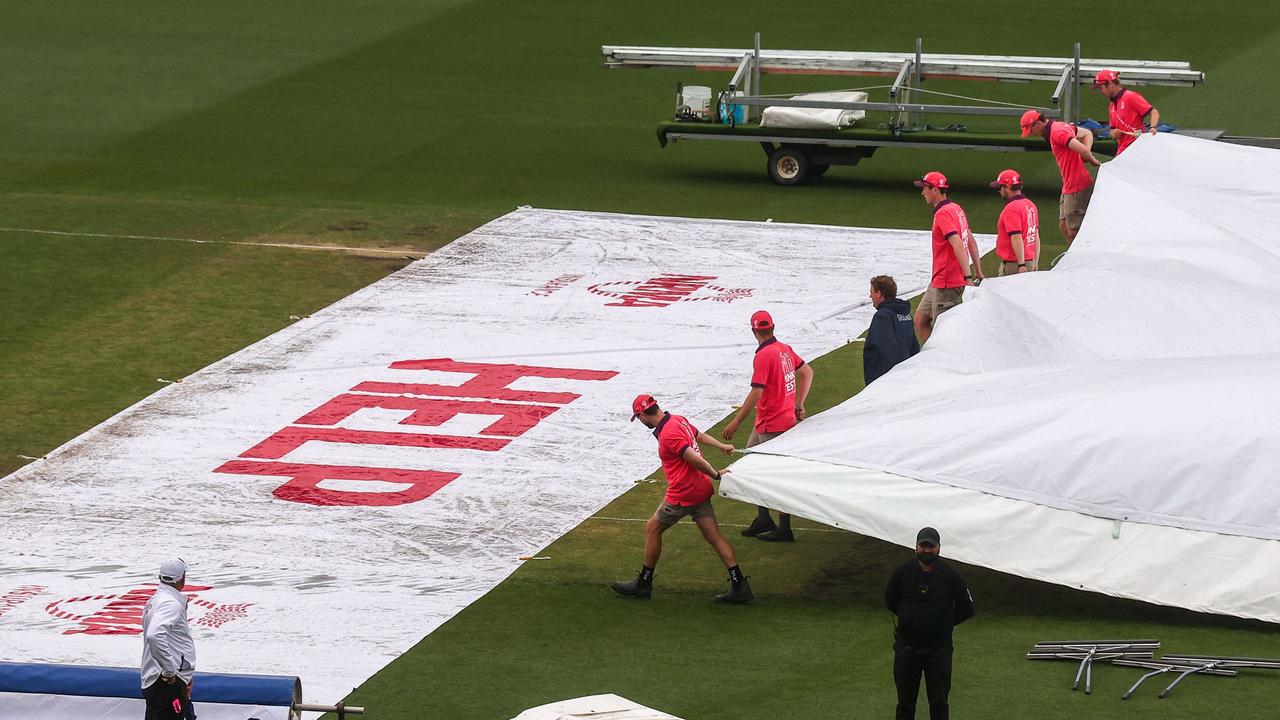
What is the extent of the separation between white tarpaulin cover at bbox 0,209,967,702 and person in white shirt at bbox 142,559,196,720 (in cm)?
156

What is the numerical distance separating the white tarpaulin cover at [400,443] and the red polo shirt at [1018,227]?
7.67 ft

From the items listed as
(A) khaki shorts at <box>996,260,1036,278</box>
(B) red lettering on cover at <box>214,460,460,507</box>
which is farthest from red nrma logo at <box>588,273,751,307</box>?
(B) red lettering on cover at <box>214,460,460,507</box>

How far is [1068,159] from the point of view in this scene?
2277cm

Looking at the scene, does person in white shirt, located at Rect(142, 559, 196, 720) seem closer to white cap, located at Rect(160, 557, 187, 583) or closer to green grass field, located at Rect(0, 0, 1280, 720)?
white cap, located at Rect(160, 557, 187, 583)

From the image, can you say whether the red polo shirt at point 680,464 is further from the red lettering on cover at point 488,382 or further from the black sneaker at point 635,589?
the red lettering on cover at point 488,382

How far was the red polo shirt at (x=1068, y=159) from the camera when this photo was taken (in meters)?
22.6

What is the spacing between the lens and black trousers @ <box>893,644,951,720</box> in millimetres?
11781

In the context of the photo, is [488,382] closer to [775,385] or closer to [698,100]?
[775,385]

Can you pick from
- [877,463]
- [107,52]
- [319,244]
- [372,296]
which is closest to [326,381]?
[372,296]

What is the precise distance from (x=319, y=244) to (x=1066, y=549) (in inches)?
579

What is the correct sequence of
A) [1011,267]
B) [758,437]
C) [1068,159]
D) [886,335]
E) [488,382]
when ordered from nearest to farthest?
1. [758,437]
2. [886,335]
3. [488,382]
4. [1011,267]
5. [1068,159]

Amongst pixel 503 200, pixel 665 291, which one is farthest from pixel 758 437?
pixel 503 200

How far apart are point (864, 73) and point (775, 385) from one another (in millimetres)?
14436

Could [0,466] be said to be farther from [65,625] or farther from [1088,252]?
[1088,252]
